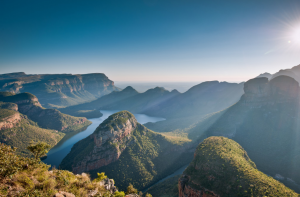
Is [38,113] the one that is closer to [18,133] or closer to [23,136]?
[18,133]

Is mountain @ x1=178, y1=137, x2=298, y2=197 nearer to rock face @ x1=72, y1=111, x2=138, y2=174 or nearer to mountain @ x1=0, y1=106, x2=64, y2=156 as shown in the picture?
rock face @ x1=72, y1=111, x2=138, y2=174

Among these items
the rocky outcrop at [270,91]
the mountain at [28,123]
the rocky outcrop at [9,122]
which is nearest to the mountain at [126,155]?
the mountain at [28,123]

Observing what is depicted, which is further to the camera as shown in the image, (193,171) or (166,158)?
(166,158)

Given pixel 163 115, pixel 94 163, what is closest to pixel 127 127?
pixel 94 163

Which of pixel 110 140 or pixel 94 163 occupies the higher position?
pixel 110 140

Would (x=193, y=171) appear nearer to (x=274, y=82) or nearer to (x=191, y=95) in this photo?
(x=274, y=82)

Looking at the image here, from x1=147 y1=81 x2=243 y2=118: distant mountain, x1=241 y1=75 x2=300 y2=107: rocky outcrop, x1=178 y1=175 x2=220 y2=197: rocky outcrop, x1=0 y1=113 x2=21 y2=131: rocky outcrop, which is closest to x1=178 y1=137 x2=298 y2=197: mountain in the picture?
x1=178 y1=175 x2=220 y2=197: rocky outcrop
